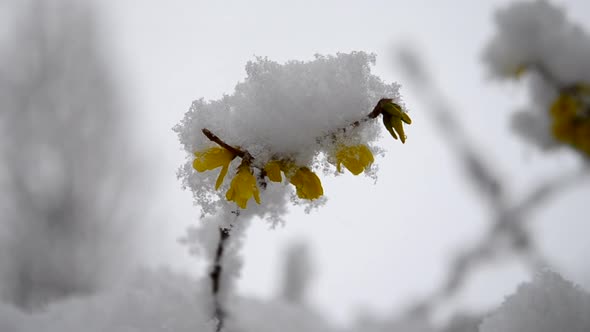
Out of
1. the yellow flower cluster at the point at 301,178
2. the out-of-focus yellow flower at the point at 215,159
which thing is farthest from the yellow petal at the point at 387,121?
the out-of-focus yellow flower at the point at 215,159

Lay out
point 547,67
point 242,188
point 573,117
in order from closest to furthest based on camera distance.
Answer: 1. point 242,188
2. point 573,117
3. point 547,67

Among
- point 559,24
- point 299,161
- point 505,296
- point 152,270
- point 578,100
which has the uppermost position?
point 559,24

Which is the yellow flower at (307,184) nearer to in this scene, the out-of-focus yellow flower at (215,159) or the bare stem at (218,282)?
the out-of-focus yellow flower at (215,159)

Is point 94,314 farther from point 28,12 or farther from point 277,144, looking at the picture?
point 28,12

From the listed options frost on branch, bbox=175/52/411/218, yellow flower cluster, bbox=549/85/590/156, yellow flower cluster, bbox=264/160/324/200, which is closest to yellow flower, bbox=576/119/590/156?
yellow flower cluster, bbox=549/85/590/156

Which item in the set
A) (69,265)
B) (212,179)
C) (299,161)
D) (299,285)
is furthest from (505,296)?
(299,285)

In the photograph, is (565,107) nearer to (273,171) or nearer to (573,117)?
(573,117)

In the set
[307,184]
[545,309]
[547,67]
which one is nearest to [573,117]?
[547,67]

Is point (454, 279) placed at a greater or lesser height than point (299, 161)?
greater
